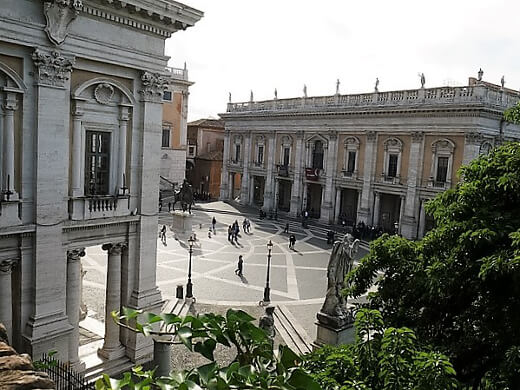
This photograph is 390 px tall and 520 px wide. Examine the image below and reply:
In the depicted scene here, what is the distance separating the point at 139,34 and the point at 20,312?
8.13 m

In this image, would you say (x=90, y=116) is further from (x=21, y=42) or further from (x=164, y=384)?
(x=164, y=384)

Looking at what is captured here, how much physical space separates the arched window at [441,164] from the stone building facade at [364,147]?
78 mm

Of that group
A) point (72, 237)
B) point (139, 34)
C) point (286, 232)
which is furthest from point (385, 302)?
point (286, 232)

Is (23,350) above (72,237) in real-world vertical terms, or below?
below

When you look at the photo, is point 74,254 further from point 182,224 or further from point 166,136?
point 166,136

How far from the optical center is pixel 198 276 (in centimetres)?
2444

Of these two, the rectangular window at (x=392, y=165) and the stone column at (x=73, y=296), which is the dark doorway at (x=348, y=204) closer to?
the rectangular window at (x=392, y=165)

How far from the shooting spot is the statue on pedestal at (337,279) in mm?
15453

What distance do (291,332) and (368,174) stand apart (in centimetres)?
2450

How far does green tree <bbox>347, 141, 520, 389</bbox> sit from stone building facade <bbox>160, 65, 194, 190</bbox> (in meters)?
46.2

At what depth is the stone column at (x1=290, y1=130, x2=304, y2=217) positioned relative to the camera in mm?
45438

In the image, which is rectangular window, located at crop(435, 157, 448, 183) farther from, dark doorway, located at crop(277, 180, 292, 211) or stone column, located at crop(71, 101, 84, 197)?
stone column, located at crop(71, 101, 84, 197)

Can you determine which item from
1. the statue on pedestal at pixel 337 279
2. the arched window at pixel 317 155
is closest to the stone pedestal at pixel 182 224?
the arched window at pixel 317 155

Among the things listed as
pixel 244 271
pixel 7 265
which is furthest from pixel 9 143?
pixel 244 271
